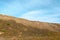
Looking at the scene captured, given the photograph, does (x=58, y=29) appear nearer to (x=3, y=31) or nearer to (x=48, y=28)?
(x=48, y=28)

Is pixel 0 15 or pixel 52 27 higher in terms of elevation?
pixel 0 15

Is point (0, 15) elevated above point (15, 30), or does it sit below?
above

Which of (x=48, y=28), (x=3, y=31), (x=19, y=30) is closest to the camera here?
(x=3, y=31)

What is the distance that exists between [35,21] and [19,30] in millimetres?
15347

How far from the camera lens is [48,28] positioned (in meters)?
58.0

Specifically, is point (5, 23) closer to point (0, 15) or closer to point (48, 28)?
point (0, 15)

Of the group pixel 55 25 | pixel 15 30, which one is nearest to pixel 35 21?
pixel 55 25

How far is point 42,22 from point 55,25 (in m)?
4.89

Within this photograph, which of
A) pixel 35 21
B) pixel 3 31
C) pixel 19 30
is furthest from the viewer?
pixel 35 21

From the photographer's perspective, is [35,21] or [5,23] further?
[35,21]

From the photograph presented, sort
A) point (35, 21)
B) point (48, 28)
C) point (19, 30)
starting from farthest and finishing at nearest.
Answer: point (35, 21), point (48, 28), point (19, 30)

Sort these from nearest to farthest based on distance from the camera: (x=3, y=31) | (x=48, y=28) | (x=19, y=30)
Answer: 1. (x=3, y=31)
2. (x=19, y=30)
3. (x=48, y=28)

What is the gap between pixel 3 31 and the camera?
44062mm

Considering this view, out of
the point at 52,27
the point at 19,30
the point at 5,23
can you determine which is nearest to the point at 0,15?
the point at 5,23
